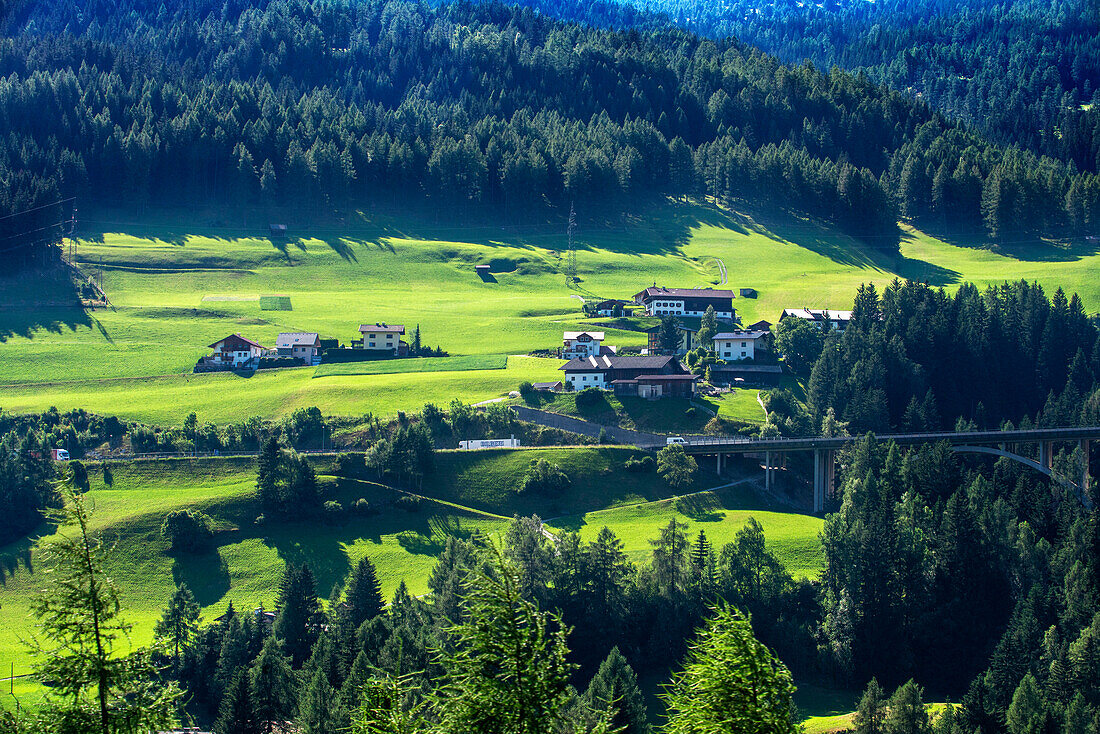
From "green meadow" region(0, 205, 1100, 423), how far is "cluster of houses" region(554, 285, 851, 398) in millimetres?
3631

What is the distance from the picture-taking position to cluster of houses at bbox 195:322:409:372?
115 meters

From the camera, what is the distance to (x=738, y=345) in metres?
116

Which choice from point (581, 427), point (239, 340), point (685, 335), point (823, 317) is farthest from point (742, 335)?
point (239, 340)

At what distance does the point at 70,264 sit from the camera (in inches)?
5423

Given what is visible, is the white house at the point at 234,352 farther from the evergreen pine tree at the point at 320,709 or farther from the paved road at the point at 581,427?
the evergreen pine tree at the point at 320,709

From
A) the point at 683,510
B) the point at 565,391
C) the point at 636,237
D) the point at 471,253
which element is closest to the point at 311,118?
the point at 471,253

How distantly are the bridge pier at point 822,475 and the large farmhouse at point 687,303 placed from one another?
35365 mm

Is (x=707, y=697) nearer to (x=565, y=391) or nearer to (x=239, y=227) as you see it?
(x=565, y=391)

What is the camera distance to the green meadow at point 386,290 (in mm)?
106562

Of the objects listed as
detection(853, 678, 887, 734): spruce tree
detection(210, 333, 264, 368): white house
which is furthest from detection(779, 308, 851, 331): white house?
detection(853, 678, 887, 734): spruce tree

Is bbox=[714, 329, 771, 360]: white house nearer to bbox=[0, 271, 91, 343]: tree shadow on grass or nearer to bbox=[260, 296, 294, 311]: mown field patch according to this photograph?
bbox=[260, 296, 294, 311]: mown field patch

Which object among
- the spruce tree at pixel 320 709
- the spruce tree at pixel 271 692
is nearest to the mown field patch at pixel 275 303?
the spruce tree at pixel 271 692

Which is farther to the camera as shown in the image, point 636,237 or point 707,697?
point 636,237

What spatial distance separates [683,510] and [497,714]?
73.6m
